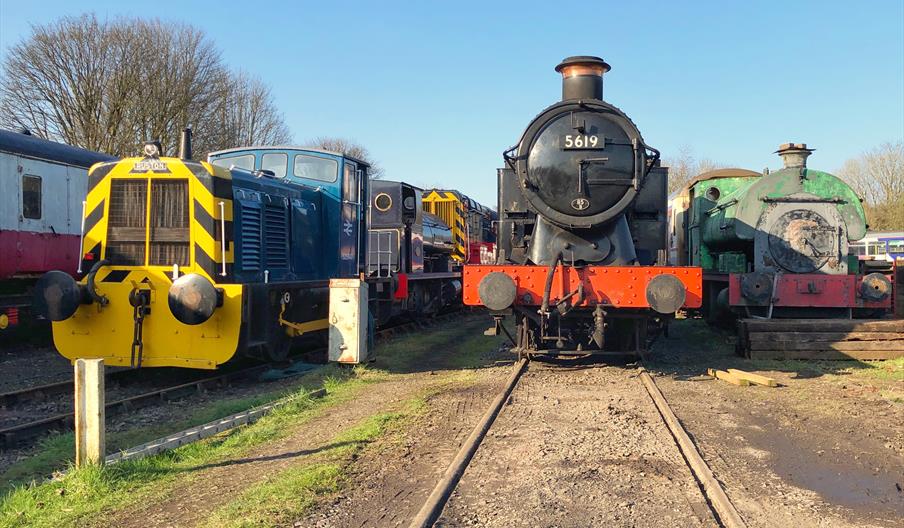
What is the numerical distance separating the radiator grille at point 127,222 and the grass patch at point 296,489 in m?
3.77

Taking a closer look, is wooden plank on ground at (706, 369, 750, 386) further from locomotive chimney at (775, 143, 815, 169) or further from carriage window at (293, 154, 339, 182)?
carriage window at (293, 154, 339, 182)

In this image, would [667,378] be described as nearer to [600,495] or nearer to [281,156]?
[600,495]

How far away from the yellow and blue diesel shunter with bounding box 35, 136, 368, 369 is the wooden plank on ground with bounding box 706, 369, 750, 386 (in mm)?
5515

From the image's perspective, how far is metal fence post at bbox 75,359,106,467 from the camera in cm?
487

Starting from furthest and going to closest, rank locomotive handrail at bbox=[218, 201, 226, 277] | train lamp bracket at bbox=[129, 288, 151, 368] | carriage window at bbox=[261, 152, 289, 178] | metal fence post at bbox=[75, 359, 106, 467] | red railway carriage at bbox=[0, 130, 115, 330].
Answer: red railway carriage at bbox=[0, 130, 115, 330] → carriage window at bbox=[261, 152, 289, 178] → locomotive handrail at bbox=[218, 201, 226, 277] → train lamp bracket at bbox=[129, 288, 151, 368] → metal fence post at bbox=[75, 359, 106, 467]

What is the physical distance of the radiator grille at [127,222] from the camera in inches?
311

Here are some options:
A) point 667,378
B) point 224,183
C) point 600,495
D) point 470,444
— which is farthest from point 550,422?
point 224,183

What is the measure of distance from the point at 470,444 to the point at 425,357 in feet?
19.7

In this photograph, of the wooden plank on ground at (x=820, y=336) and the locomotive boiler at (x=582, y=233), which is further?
the wooden plank on ground at (x=820, y=336)

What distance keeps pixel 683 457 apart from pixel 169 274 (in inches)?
228

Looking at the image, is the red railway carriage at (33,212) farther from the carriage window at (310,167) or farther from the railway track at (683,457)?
the railway track at (683,457)

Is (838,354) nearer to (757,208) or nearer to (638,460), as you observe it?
(757,208)

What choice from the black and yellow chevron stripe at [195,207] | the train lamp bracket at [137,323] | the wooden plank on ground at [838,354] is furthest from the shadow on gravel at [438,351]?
→ the wooden plank on ground at [838,354]

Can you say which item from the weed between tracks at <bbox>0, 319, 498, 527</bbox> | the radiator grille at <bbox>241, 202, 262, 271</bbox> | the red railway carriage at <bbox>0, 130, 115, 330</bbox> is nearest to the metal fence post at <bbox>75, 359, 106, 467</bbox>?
the weed between tracks at <bbox>0, 319, 498, 527</bbox>
